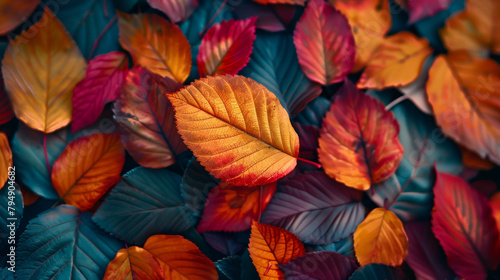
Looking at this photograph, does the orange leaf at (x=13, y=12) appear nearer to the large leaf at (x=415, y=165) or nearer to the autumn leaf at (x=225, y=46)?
the autumn leaf at (x=225, y=46)

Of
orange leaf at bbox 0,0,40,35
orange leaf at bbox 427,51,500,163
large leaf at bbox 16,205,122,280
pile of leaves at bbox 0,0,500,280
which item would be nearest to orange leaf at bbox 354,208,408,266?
pile of leaves at bbox 0,0,500,280

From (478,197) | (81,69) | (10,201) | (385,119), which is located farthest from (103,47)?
(478,197)

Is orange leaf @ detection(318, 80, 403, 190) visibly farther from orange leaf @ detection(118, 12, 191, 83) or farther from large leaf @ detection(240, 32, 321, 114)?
orange leaf @ detection(118, 12, 191, 83)

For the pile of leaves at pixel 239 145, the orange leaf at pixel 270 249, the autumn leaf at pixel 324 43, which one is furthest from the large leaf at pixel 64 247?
the autumn leaf at pixel 324 43

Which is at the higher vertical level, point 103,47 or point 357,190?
point 103,47

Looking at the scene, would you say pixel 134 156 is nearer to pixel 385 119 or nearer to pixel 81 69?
pixel 81 69
